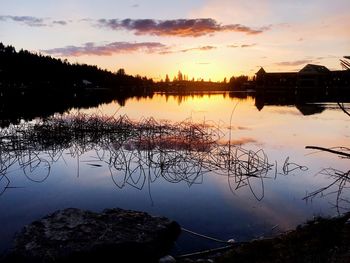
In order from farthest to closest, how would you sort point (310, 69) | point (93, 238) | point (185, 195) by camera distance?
point (310, 69) < point (185, 195) < point (93, 238)

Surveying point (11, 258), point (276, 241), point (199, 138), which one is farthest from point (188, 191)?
point (199, 138)

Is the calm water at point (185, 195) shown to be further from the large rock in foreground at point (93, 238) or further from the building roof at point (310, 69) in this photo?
the building roof at point (310, 69)

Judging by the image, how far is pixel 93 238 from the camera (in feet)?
23.0

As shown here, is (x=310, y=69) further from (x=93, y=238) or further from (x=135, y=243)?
(x=93, y=238)

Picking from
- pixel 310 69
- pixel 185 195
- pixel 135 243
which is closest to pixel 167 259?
pixel 135 243

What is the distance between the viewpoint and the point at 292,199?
1095cm

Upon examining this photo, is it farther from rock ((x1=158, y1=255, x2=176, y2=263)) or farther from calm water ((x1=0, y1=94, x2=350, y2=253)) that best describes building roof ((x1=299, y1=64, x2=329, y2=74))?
rock ((x1=158, y1=255, x2=176, y2=263))

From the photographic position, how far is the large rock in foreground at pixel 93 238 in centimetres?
658

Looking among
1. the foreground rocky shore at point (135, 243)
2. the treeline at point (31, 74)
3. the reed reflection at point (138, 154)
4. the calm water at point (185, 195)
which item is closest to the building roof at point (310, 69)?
the treeline at point (31, 74)

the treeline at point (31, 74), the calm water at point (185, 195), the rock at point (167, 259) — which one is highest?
the treeline at point (31, 74)

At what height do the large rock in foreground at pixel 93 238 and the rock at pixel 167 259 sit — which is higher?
the large rock in foreground at pixel 93 238

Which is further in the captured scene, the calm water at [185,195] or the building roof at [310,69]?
the building roof at [310,69]

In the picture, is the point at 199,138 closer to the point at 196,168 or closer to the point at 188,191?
the point at 196,168

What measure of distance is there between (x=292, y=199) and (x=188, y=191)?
327cm
